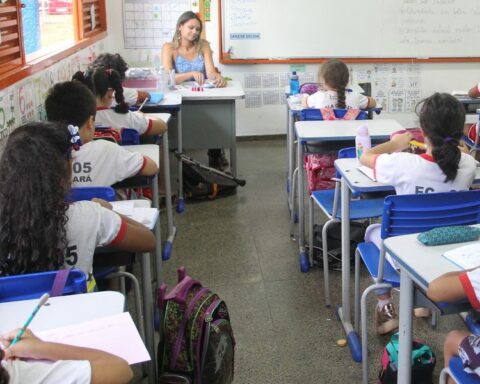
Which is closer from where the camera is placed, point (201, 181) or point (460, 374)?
point (460, 374)

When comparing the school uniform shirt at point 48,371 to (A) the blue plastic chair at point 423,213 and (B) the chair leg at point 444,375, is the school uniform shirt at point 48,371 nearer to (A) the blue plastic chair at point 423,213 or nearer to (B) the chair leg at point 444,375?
(B) the chair leg at point 444,375

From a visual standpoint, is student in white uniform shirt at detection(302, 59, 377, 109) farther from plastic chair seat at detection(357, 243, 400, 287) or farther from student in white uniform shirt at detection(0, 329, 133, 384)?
student in white uniform shirt at detection(0, 329, 133, 384)

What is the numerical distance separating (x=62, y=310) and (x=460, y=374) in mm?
1013

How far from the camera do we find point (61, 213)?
157cm

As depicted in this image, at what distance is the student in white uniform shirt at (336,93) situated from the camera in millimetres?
3426

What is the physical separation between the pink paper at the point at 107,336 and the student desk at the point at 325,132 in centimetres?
180

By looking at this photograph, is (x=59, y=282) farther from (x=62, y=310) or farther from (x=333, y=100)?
(x=333, y=100)

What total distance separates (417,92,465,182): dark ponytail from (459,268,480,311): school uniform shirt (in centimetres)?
77

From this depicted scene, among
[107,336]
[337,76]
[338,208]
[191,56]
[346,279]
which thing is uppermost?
[191,56]

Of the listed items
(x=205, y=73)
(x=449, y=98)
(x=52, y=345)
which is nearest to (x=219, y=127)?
(x=205, y=73)

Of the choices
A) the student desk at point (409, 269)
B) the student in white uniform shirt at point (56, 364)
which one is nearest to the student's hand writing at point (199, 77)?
the student desk at point (409, 269)

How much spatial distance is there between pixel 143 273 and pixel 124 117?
140 cm

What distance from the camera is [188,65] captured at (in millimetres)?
4898

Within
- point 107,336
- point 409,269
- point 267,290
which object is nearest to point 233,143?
point 267,290
